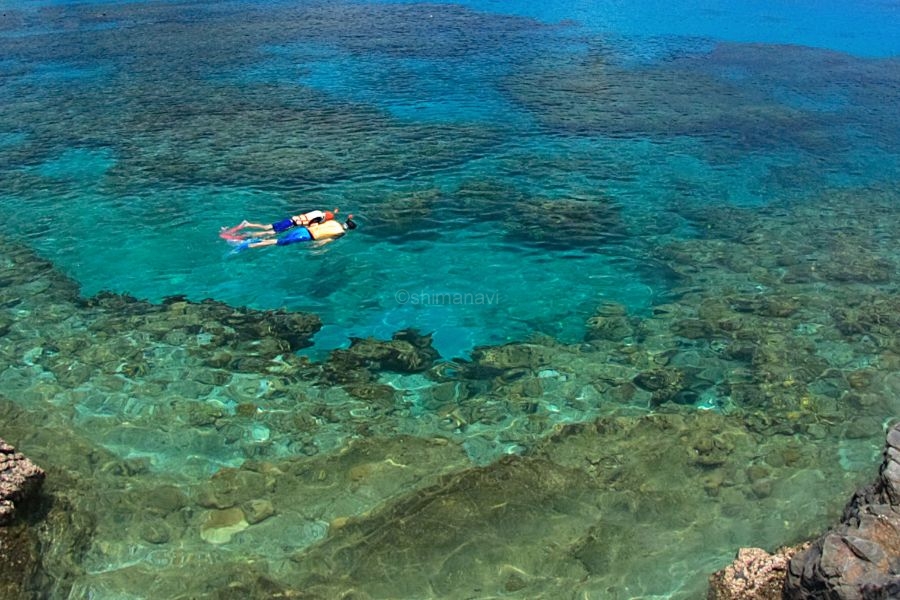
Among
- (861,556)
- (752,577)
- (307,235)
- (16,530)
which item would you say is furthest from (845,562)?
(307,235)

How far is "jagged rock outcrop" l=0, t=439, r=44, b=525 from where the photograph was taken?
7297mm

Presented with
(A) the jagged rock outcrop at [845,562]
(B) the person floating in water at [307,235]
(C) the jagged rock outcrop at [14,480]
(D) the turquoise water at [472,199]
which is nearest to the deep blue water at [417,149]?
(D) the turquoise water at [472,199]

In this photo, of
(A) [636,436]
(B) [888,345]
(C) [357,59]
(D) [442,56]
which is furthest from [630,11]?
(A) [636,436]

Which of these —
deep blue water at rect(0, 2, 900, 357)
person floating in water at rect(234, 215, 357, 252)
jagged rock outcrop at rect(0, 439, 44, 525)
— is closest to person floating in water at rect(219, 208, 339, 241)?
person floating in water at rect(234, 215, 357, 252)

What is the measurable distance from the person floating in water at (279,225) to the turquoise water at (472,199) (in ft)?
1.09

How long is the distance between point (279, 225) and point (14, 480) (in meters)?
8.49

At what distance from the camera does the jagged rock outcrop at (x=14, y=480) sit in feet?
23.9

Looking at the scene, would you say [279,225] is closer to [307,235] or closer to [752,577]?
[307,235]

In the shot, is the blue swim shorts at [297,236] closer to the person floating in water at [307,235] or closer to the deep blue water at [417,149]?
the person floating in water at [307,235]

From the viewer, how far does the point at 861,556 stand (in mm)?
5633

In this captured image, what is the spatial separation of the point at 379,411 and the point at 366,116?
15.5 metres

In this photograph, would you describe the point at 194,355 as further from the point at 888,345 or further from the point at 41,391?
the point at 888,345

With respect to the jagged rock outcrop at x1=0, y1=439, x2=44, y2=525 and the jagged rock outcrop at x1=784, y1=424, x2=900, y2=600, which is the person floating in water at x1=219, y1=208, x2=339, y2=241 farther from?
the jagged rock outcrop at x1=784, y1=424, x2=900, y2=600

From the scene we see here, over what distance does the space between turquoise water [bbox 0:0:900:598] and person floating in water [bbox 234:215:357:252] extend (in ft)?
0.80
